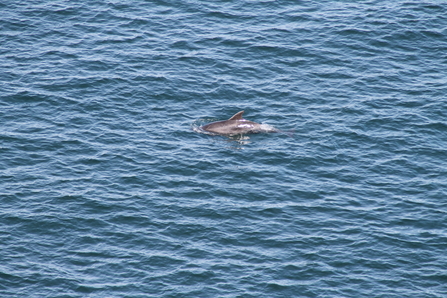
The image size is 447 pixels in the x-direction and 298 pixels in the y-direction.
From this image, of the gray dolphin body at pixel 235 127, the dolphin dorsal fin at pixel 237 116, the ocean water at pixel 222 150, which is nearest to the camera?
the ocean water at pixel 222 150

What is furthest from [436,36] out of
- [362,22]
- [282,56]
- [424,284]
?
[424,284]

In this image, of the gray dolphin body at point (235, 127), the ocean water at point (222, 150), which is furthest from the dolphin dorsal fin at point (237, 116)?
the ocean water at point (222, 150)

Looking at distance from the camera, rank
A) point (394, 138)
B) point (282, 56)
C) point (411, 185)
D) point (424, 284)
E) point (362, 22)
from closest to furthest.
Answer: point (424, 284), point (411, 185), point (394, 138), point (282, 56), point (362, 22)

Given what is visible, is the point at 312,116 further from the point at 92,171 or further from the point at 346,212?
the point at 92,171

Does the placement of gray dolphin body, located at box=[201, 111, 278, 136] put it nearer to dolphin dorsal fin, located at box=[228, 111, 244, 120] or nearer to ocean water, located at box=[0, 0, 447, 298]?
dolphin dorsal fin, located at box=[228, 111, 244, 120]

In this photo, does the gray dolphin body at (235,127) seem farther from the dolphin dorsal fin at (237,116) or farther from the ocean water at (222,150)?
the ocean water at (222,150)

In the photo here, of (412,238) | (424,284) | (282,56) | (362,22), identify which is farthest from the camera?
(362,22)

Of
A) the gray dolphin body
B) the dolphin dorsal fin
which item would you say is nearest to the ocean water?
the gray dolphin body
